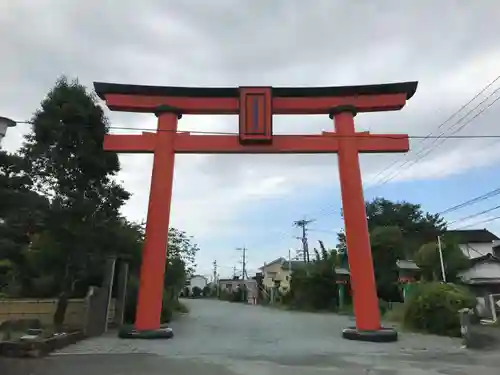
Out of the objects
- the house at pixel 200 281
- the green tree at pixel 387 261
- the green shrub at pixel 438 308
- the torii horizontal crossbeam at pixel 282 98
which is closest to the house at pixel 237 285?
the house at pixel 200 281

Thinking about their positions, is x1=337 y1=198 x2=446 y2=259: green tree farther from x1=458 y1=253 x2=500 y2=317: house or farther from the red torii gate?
the red torii gate

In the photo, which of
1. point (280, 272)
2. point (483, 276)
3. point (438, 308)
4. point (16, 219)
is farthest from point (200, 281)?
point (16, 219)

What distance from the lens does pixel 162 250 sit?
44.9ft

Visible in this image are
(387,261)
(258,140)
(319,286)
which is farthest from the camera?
(319,286)

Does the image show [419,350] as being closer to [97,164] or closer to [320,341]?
[320,341]

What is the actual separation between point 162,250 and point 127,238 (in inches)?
107

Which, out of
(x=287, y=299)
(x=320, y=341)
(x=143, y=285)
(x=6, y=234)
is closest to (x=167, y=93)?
(x=143, y=285)

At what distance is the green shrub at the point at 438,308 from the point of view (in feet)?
49.0

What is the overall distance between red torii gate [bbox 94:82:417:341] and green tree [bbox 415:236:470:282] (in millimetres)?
13980

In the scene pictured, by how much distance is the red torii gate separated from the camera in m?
13.6

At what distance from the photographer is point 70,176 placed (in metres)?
12.6

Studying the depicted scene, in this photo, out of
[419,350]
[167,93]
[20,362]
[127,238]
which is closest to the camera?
[20,362]

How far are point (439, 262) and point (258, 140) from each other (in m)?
16.2

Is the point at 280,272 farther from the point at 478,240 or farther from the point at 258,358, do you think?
the point at 258,358
